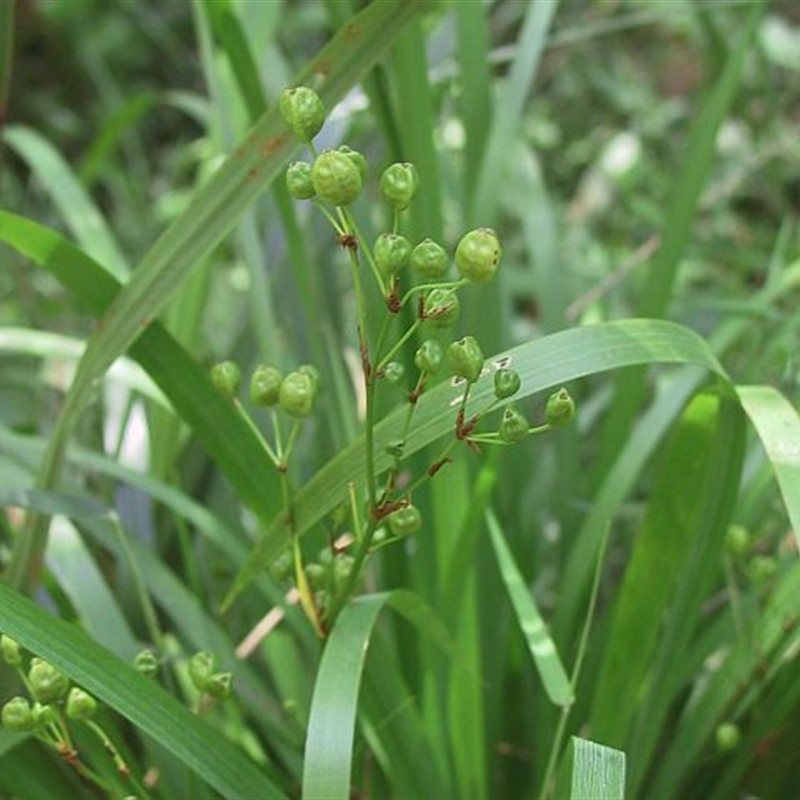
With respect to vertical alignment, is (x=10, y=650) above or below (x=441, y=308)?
below

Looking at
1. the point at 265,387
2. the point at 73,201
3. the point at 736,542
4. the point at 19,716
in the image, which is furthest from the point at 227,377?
the point at 73,201

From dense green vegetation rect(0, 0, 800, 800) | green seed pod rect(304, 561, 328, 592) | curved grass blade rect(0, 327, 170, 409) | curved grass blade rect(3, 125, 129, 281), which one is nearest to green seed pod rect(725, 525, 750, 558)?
dense green vegetation rect(0, 0, 800, 800)

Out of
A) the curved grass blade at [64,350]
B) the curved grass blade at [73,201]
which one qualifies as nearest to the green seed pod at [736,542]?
the curved grass blade at [64,350]

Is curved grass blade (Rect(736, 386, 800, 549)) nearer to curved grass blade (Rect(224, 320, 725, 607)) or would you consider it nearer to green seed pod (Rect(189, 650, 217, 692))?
curved grass blade (Rect(224, 320, 725, 607))

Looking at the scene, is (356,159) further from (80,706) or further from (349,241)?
(80,706)

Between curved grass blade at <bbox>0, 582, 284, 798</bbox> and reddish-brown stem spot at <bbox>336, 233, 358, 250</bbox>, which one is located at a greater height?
reddish-brown stem spot at <bbox>336, 233, 358, 250</bbox>

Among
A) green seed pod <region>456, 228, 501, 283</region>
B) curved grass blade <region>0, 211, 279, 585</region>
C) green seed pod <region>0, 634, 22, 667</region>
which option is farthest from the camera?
curved grass blade <region>0, 211, 279, 585</region>

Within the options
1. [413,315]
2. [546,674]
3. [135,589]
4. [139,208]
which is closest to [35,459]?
[135,589]
